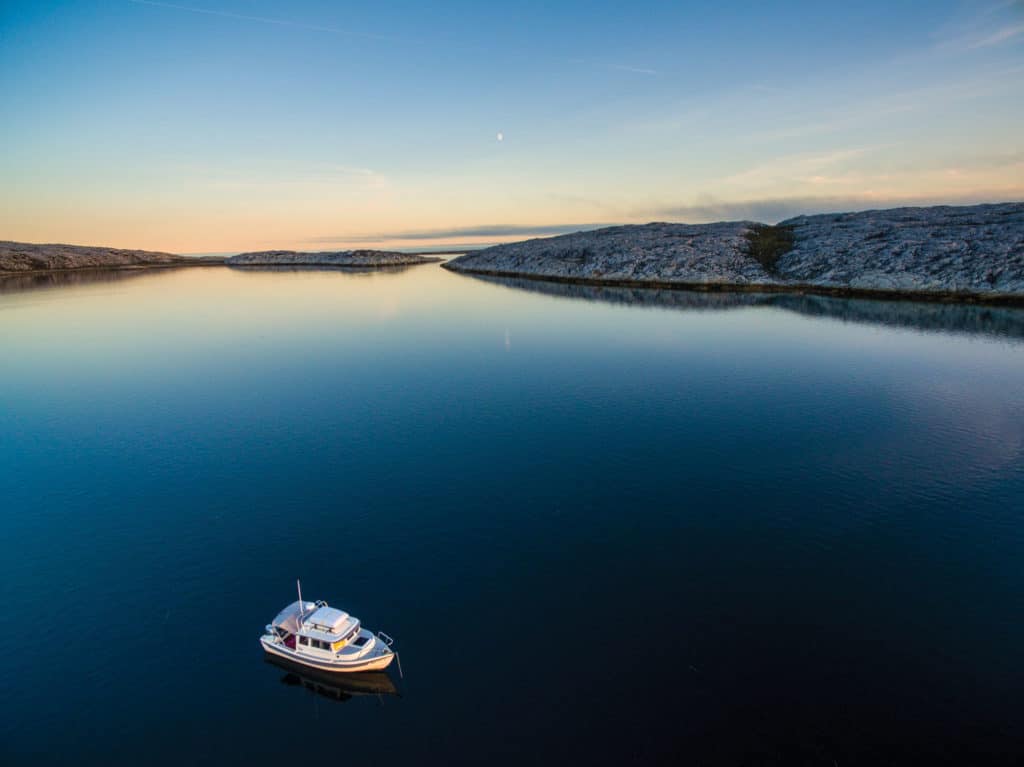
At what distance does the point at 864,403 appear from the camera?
58.6m

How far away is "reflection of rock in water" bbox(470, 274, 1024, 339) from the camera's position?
9712cm

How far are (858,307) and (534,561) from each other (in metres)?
124

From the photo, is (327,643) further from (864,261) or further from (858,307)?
(864,261)

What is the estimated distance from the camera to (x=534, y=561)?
32.7 m

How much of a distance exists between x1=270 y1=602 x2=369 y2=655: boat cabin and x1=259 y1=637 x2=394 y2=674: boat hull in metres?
0.31

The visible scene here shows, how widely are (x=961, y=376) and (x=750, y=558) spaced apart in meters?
57.6

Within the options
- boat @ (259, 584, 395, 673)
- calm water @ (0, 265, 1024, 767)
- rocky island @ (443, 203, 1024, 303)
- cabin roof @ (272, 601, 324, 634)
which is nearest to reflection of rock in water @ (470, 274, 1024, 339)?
rocky island @ (443, 203, 1024, 303)

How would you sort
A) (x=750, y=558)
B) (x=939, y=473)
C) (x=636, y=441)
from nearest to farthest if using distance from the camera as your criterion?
(x=750, y=558)
(x=939, y=473)
(x=636, y=441)

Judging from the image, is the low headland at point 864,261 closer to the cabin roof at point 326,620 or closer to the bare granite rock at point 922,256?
the bare granite rock at point 922,256

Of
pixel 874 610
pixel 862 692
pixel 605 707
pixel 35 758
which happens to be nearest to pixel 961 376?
pixel 874 610

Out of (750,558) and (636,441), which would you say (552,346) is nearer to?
(636,441)

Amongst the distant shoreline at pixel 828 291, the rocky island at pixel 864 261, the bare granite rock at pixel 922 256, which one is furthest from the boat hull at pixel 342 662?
the bare granite rock at pixel 922 256

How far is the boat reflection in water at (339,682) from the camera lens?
79.5 ft

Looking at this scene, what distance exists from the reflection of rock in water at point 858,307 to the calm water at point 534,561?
2901cm
